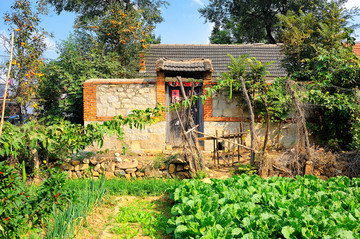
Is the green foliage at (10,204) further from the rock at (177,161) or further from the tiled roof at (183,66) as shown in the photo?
the tiled roof at (183,66)

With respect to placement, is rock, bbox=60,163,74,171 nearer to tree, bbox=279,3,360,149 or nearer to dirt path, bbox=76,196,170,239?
dirt path, bbox=76,196,170,239

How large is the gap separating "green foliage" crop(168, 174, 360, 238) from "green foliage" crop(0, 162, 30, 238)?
1.75 metres

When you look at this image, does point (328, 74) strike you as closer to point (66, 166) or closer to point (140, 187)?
point (140, 187)

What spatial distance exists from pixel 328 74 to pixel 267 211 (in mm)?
5807

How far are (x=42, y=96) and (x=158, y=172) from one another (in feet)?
17.8

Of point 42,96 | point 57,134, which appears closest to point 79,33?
point 42,96

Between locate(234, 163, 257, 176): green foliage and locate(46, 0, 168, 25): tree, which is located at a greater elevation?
locate(46, 0, 168, 25): tree

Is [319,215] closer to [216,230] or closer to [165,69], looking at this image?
[216,230]

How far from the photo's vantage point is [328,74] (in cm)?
824

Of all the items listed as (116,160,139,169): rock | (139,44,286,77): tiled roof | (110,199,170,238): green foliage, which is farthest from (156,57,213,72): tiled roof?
(110,199,170,238): green foliage

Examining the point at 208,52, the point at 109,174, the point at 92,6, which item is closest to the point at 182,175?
the point at 109,174

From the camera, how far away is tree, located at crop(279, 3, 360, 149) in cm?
787

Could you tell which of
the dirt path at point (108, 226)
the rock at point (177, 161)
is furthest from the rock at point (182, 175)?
the dirt path at point (108, 226)

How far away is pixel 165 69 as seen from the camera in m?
8.76
